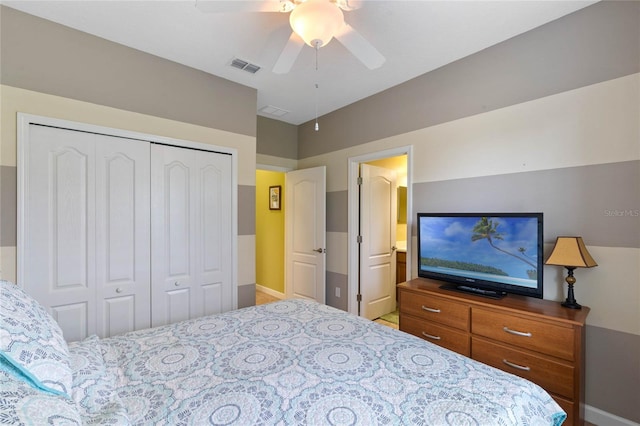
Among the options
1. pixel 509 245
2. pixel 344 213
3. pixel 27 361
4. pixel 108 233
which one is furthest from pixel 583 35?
pixel 108 233

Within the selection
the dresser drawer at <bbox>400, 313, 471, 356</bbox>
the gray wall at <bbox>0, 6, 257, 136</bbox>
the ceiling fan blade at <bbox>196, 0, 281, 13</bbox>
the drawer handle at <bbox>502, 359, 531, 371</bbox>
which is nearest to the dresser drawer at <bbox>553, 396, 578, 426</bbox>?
the drawer handle at <bbox>502, 359, 531, 371</bbox>

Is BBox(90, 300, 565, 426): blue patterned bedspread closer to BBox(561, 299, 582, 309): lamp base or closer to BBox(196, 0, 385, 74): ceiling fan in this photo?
BBox(561, 299, 582, 309): lamp base

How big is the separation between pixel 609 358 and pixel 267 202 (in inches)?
167

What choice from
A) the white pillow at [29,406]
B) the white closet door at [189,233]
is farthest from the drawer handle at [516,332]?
the white closet door at [189,233]

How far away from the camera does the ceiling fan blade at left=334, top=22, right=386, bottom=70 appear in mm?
1542

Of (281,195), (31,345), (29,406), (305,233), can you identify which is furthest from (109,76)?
(281,195)

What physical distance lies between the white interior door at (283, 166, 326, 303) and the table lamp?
7.52ft

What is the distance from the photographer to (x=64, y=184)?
80.0 inches

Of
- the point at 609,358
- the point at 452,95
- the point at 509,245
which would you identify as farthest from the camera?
the point at 452,95

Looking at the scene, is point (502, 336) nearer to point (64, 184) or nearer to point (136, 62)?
point (64, 184)

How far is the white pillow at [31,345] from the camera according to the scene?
806 millimetres

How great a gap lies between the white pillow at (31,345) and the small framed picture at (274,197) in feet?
11.8

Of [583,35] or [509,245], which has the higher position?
[583,35]

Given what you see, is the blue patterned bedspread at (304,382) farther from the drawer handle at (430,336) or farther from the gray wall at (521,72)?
the gray wall at (521,72)
